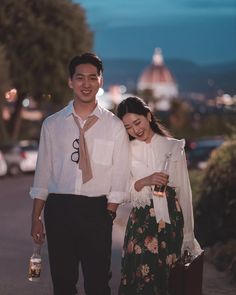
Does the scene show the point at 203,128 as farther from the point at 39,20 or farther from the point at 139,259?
the point at 139,259

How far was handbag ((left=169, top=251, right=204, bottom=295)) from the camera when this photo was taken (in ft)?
19.1

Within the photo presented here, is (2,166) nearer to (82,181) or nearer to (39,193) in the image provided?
(39,193)

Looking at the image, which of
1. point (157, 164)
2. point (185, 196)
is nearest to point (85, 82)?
point (157, 164)

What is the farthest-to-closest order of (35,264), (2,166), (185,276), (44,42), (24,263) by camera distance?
1. (44,42)
2. (2,166)
3. (24,263)
4. (185,276)
5. (35,264)

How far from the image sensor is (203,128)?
65750 millimetres

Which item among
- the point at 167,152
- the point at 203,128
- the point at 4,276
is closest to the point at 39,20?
the point at 4,276

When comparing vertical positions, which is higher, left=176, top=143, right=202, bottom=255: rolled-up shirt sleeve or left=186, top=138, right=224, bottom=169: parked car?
left=176, top=143, right=202, bottom=255: rolled-up shirt sleeve

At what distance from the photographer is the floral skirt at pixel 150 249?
5754 mm

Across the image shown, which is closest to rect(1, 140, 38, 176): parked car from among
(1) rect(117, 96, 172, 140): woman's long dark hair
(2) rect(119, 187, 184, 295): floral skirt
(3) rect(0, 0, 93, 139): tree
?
(3) rect(0, 0, 93, 139): tree

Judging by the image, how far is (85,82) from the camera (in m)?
5.28

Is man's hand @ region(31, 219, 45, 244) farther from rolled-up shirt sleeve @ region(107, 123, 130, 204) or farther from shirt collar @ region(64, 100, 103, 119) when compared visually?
shirt collar @ region(64, 100, 103, 119)

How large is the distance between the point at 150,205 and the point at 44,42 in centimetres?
2942

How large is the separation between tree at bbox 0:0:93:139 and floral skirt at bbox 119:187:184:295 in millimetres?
28004

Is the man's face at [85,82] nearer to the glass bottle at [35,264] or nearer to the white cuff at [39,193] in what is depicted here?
the white cuff at [39,193]
